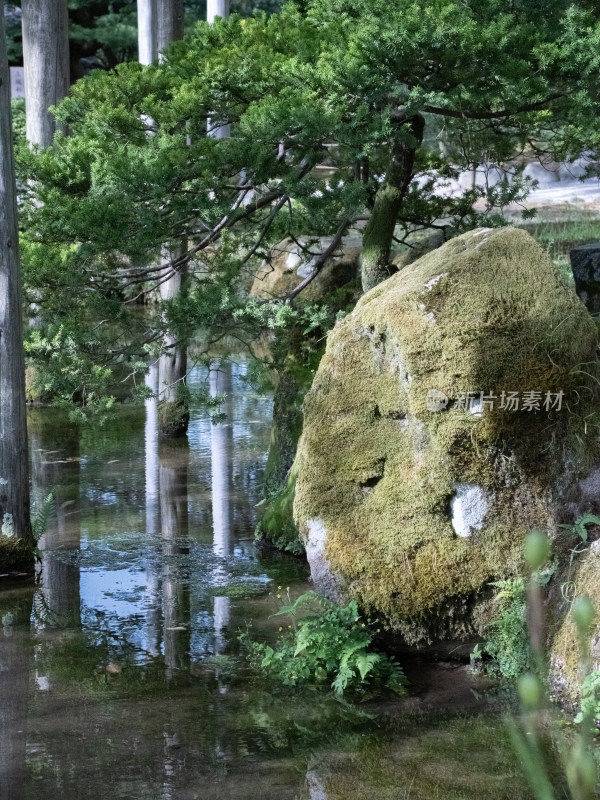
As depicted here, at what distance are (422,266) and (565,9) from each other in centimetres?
272

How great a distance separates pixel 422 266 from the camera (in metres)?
5.33

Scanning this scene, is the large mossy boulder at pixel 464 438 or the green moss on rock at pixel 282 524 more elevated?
the large mossy boulder at pixel 464 438

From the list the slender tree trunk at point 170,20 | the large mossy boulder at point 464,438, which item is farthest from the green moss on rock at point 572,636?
the slender tree trunk at point 170,20

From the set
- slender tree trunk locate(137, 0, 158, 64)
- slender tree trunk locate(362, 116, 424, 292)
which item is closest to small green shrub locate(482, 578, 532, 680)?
slender tree trunk locate(362, 116, 424, 292)

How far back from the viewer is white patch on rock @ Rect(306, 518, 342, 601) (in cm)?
513

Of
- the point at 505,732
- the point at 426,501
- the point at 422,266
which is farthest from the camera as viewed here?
the point at 422,266

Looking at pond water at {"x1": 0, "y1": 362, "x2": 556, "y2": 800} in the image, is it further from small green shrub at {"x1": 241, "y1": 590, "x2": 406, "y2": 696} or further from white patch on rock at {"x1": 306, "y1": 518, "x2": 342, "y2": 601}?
white patch on rock at {"x1": 306, "y1": 518, "x2": 342, "y2": 601}

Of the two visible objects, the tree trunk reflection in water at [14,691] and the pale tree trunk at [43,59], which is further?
the pale tree trunk at [43,59]

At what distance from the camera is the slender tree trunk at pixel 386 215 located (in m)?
7.99

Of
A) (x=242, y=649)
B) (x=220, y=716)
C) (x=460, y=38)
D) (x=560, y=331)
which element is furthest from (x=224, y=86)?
(x=220, y=716)

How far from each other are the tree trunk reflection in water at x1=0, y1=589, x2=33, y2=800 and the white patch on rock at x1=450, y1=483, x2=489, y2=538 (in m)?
2.41

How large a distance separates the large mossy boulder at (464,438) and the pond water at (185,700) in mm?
556

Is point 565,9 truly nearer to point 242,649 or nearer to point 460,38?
point 460,38

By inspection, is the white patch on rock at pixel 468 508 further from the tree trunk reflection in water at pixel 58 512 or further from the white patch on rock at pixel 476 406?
the tree trunk reflection in water at pixel 58 512
